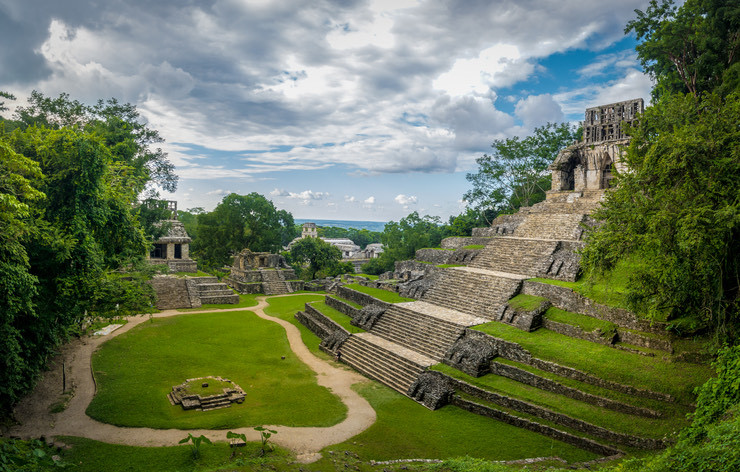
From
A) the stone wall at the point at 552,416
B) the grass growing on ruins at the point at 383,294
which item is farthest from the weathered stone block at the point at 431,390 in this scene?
the grass growing on ruins at the point at 383,294

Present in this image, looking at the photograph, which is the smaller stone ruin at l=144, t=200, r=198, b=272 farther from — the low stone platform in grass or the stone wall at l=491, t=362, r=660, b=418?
the stone wall at l=491, t=362, r=660, b=418

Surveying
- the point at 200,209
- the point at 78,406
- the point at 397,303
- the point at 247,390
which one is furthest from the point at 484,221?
the point at 200,209

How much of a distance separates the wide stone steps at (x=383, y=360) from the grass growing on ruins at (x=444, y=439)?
6.02 ft

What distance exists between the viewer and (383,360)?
56.5 feet

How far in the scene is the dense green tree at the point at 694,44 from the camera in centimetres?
1803

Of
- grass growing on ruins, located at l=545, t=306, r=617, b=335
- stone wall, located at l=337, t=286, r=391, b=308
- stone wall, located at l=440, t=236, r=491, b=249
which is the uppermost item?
stone wall, located at l=440, t=236, r=491, b=249

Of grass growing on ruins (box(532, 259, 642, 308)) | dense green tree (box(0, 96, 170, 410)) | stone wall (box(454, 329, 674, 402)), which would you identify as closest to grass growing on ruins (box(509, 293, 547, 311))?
grass growing on ruins (box(532, 259, 642, 308))

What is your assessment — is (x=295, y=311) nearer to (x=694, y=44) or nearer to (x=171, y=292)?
(x=171, y=292)

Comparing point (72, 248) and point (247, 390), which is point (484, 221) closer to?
point (247, 390)

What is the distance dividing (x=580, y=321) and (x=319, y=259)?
29214 millimetres

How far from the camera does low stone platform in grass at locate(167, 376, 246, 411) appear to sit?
13.5 m

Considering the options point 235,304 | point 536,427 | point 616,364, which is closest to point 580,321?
point 616,364

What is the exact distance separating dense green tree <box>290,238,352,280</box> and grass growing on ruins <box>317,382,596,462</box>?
28343 mm

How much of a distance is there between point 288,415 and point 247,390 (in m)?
2.72
